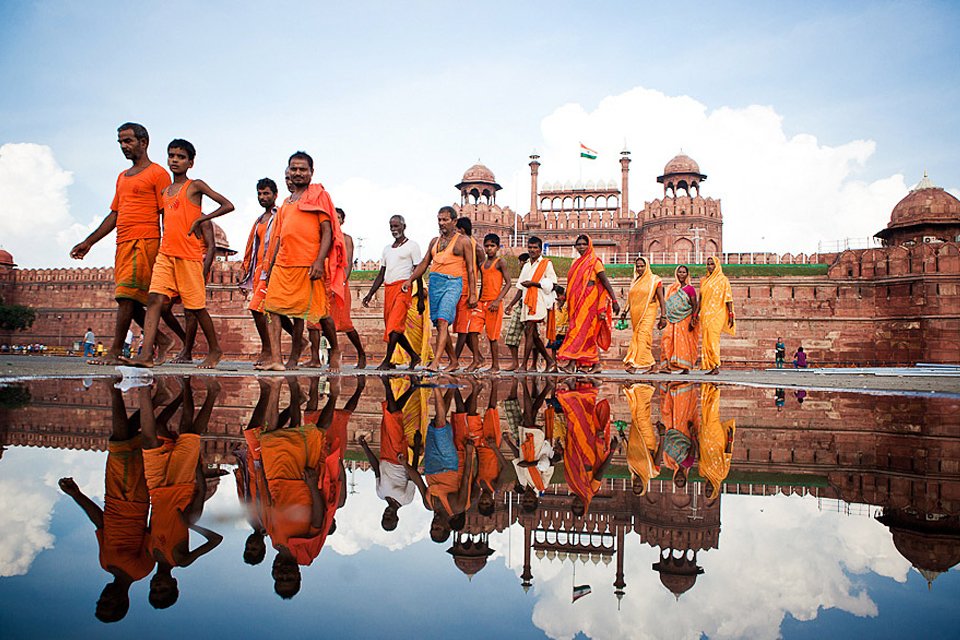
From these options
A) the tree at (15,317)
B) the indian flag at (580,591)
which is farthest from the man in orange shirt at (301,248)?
the tree at (15,317)

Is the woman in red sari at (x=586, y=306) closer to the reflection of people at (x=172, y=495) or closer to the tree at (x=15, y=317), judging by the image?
the reflection of people at (x=172, y=495)

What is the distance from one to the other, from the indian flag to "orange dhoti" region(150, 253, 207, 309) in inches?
183

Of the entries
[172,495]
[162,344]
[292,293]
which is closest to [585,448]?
[172,495]

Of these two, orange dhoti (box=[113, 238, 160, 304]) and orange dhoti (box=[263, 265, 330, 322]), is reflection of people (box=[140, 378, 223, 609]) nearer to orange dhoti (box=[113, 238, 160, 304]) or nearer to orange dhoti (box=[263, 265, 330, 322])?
orange dhoti (box=[263, 265, 330, 322])

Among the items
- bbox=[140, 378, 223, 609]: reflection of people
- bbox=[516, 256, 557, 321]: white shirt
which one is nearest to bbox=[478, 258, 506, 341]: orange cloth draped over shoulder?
bbox=[516, 256, 557, 321]: white shirt

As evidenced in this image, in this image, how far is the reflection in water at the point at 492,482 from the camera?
1.11 metres

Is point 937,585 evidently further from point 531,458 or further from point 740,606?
point 531,458

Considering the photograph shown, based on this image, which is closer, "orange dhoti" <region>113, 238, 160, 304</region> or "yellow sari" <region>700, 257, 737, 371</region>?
"orange dhoti" <region>113, 238, 160, 304</region>

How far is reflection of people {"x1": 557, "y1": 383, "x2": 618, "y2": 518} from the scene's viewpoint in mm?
1715

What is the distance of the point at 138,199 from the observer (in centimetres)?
536

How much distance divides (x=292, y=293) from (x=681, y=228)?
3110 centimetres

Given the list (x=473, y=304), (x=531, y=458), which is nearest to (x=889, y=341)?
(x=473, y=304)

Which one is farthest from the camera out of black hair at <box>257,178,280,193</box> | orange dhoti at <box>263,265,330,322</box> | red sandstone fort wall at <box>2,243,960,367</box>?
red sandstone fort wall at <box>2,243,960,367</box>

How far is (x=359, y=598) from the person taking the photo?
0.95m
